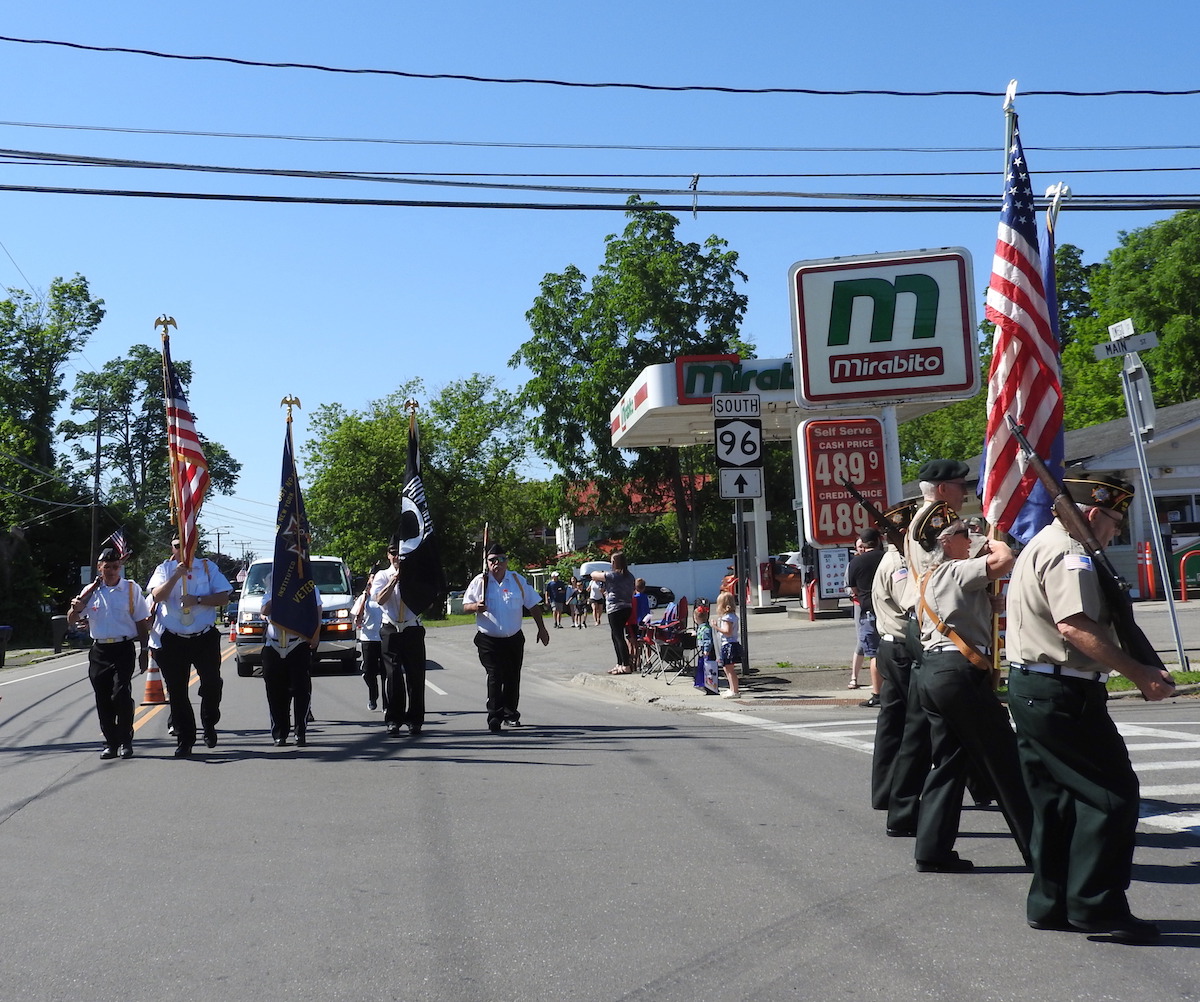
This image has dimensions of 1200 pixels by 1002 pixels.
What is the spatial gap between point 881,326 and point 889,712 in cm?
1517

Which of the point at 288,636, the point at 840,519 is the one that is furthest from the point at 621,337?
the point at 288,636

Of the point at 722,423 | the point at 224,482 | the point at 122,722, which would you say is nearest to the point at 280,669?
the point at 122,722

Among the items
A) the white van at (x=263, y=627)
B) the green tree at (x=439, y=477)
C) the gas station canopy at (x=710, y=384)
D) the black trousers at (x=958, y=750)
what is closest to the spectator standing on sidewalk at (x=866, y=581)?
the black trousers at (x=958, y=750)

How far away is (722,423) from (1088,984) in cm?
1274

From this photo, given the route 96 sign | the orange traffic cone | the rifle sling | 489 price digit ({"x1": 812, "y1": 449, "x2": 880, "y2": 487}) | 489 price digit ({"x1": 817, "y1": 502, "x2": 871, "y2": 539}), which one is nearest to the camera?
the rifle sling

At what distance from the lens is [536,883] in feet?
20.5

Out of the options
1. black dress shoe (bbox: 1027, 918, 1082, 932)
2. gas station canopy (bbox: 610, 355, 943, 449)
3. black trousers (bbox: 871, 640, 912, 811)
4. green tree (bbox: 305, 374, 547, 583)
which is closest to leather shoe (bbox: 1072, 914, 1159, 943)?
black dress shoe (bbox: 1027, 918, 1082, 932)

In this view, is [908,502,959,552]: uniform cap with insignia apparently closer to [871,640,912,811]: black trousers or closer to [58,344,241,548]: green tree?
[871,640,912,811]: black trousers

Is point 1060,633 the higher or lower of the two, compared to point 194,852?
higher

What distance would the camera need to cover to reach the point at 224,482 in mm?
86688

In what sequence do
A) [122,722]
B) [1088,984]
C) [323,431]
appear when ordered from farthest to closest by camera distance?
[323,431] < [122,722] < [1088,984]

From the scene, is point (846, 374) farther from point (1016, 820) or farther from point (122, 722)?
point (1016, 820)

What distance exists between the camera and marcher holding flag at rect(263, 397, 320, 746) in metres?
12.1

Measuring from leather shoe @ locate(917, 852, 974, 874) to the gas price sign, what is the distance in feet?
49.4
